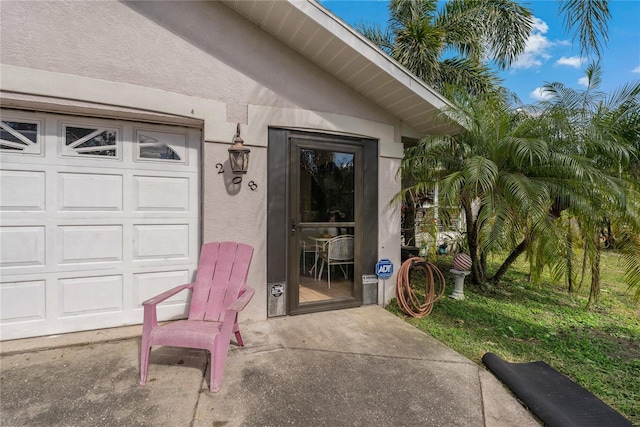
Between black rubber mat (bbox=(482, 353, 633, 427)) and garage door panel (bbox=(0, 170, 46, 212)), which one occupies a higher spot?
garage door panel (bbox=(0, 170, 46, 212))

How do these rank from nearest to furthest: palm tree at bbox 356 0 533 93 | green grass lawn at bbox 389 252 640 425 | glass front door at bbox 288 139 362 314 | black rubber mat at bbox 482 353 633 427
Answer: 1. black rubber mat at bbox 482 353 633 427
2. green grass lawn at bbox 389 252 640 425
3. glass front door at bbox 288 139 362 314
4. palm tree at bbox 356 0 533 93

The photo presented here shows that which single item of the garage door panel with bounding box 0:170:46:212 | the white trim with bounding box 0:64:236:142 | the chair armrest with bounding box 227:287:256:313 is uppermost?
the white trim with bounding box 0:64:236:142

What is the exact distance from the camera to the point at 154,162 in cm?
356

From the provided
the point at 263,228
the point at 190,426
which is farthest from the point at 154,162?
the point at 190,426

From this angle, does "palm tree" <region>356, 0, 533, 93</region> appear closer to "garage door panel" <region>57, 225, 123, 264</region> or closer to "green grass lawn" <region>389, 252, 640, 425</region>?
"green grass lawn" <region>389, 252, 640, 425</region>

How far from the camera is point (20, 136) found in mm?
3094

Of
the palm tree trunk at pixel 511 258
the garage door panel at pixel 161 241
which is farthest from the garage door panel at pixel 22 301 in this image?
the palm tree trunk at pixel 511 258

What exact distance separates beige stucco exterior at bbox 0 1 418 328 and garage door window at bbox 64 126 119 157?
0.19 m

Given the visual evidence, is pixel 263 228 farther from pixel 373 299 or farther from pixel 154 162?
pixel 373 299

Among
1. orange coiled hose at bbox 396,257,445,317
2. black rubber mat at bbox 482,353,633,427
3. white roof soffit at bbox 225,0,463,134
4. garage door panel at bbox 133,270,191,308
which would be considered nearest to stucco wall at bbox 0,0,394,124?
white roof soffit at bbox 225,0,463,134

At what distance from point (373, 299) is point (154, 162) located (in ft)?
11.2

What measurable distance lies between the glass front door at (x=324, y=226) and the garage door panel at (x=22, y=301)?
8.73 ft

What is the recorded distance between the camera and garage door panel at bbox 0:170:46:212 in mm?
3047

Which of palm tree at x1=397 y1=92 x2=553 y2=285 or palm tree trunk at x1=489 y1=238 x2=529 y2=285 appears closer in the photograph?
palm tree at x1=397 y1=92 x2=553 y2=285
